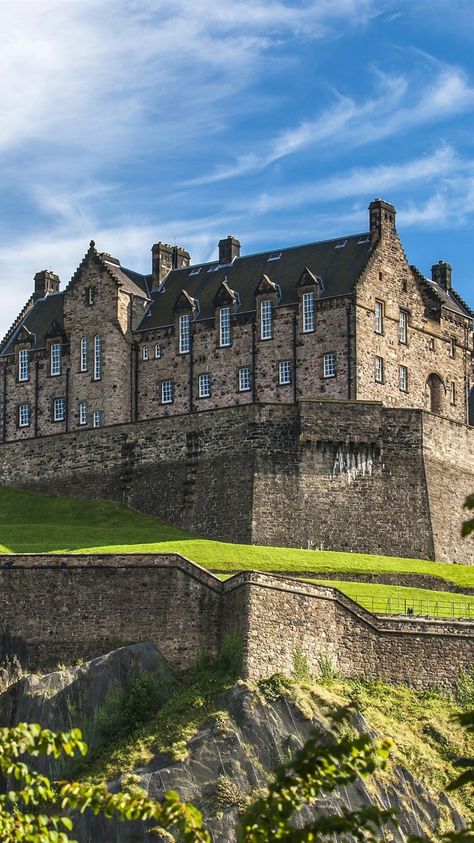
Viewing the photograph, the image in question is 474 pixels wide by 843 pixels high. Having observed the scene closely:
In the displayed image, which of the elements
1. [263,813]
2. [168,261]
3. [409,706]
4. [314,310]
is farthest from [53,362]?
[263,813]

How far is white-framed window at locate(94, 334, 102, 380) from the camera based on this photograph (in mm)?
90000

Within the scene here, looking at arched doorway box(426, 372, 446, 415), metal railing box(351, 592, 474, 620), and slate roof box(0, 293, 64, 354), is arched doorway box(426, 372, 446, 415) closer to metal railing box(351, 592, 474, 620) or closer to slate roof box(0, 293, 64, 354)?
slate roof box(0, 293, 64, 354)

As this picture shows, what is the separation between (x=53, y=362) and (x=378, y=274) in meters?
19.9

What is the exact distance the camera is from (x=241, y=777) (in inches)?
2029

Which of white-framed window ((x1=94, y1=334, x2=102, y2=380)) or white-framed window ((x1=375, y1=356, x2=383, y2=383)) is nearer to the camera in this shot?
white-framed window ((x1=375, y1=356, x2=383, y2=383))

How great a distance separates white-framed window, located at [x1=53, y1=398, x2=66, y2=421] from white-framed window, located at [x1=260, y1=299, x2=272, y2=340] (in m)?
13.0

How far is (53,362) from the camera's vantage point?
92938mm

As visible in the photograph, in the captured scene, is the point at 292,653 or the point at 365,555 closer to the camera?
the point at 292,653

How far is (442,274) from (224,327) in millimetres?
18711

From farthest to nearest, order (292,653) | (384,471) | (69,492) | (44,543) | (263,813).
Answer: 1. (69,492)
2. (384,471)
3. (44,543)
4. (292,653)
5. (263,813)

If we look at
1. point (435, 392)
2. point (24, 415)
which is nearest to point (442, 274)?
point (435, 392)

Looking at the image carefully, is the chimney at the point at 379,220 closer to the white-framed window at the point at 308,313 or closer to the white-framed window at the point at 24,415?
the white-framed window at the point at 308,313

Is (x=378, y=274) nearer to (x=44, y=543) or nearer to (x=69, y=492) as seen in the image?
(x=69, y=492)

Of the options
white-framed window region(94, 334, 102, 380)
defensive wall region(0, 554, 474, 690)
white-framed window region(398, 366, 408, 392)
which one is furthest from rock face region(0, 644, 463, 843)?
white-framed window region(94, 334, 102, 380)
